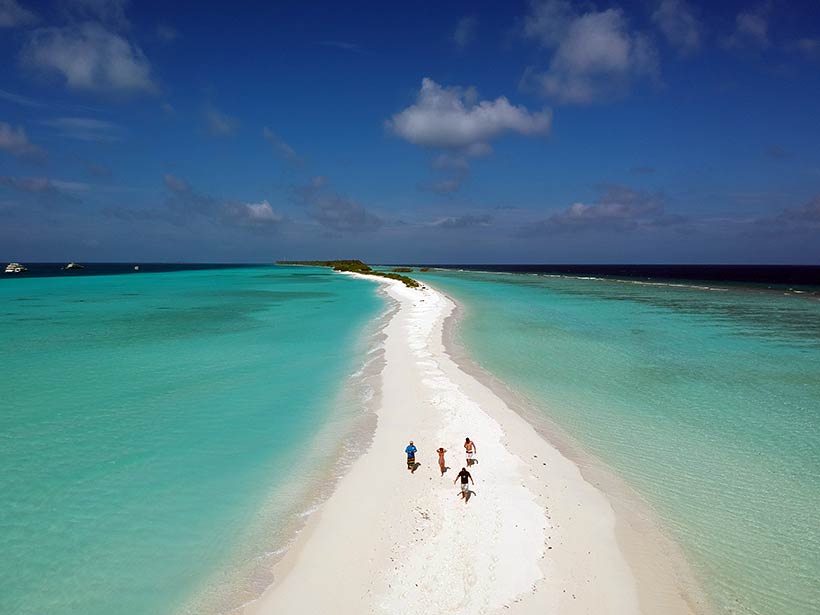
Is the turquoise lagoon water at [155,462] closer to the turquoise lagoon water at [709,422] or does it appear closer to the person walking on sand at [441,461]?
the person walking on sand at [441,461]

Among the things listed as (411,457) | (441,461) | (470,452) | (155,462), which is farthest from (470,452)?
(155,462)

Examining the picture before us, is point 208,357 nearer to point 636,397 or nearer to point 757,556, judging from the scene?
point 636,397

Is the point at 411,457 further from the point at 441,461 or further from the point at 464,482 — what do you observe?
the point at 464,482

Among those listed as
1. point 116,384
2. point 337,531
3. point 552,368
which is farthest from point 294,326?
point 337,531

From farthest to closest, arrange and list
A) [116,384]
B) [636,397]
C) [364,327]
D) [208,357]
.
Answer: [364,327] → [208,357] → [116,384] → [636,397]

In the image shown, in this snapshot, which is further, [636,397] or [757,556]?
[636,397]

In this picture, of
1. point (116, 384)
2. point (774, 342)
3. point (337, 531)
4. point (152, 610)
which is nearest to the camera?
point (152, 610)

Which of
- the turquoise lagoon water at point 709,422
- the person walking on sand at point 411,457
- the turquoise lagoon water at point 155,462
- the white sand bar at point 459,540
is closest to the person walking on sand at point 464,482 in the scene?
the white sand bar at point 459,540
